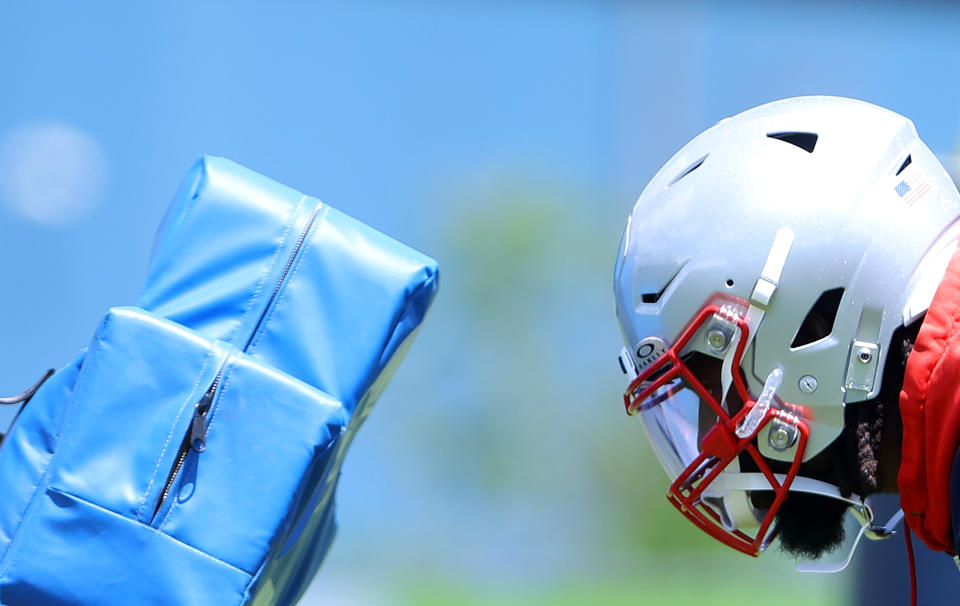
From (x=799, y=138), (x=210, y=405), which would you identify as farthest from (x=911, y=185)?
(x=210, y=405)

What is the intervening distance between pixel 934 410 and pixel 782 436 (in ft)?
0.61

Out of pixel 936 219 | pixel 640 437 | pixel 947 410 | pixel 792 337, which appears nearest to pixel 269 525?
pixel 792 337

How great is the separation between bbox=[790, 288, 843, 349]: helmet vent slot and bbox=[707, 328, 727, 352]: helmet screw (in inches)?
3.1

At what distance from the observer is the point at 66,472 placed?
1.21m

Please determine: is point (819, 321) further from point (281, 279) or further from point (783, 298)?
point (281, 279)

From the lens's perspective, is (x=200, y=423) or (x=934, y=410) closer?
(x=934, y=410)

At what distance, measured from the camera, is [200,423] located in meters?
1.23

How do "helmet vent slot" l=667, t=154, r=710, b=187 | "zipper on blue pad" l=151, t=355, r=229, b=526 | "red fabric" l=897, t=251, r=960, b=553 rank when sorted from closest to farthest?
"red fabric" l=897, t=251, r=960, b=553
"zipper on blue pad" l=151, t=355, r=229, b=526
"helmet vent slot" l=667, t=154, r=710, b=187

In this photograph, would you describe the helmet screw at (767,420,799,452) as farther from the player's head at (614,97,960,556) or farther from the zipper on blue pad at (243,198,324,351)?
the zipper on blue pad at (243,198,324,351)

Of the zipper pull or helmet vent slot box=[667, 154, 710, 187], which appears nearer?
the zipper pull

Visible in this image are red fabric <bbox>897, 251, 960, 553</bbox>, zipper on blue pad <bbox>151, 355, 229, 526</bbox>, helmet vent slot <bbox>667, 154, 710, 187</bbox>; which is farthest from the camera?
helmet vent slot <bbox>667, 154, 710, 187</bbox>

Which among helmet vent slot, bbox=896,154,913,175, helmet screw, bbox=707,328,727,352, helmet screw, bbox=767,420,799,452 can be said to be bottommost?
helmet screw, bbox=767,420,799,452

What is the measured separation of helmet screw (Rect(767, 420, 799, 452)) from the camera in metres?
1.24

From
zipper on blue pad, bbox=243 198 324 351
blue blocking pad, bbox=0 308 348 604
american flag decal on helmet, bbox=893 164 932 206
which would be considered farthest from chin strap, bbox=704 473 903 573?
zipper on blue pad, bbox=243 198 324 351
